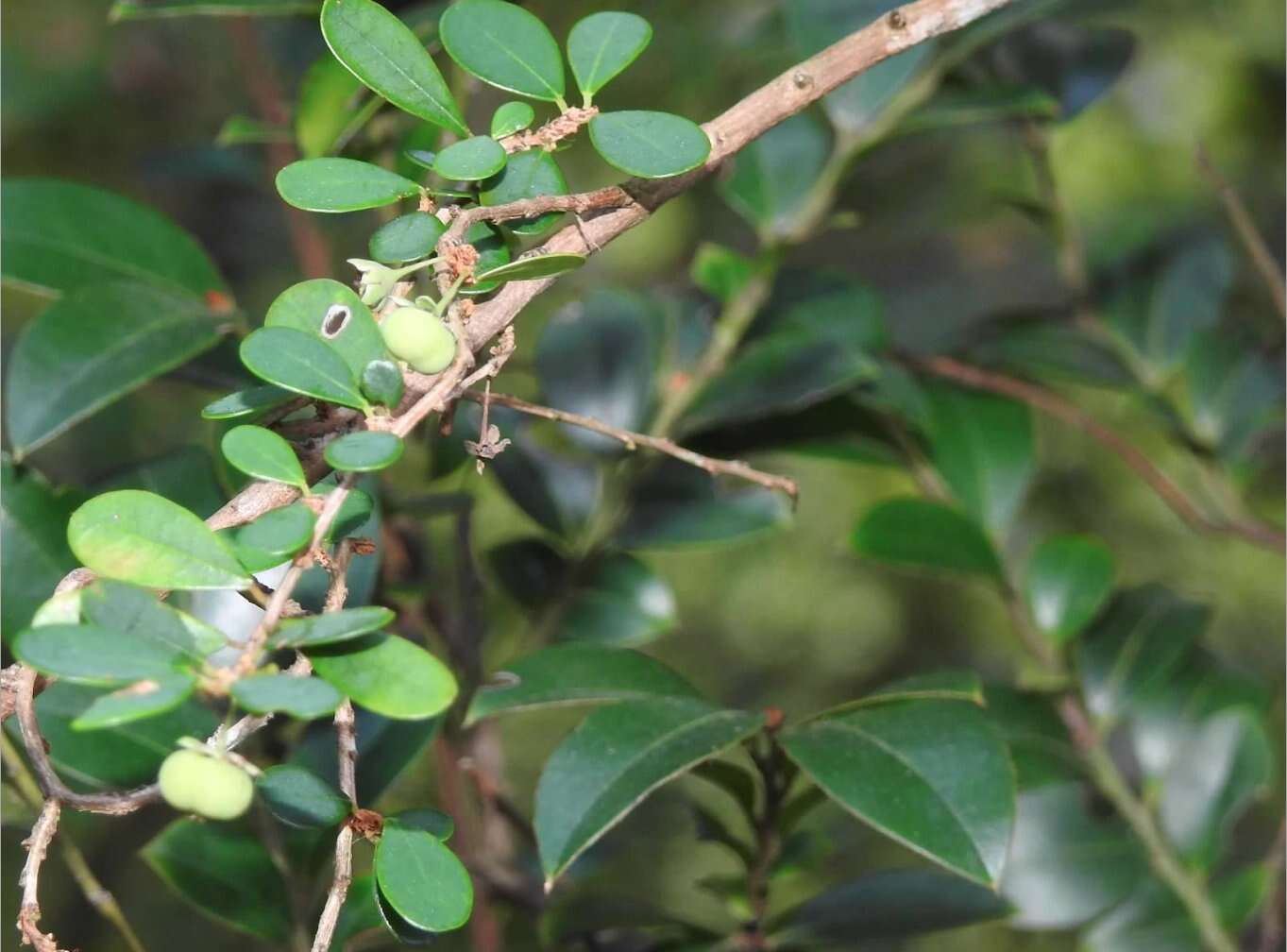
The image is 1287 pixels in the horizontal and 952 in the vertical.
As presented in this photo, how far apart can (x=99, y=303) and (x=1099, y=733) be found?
62cm

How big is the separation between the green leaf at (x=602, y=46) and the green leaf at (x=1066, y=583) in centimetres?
47

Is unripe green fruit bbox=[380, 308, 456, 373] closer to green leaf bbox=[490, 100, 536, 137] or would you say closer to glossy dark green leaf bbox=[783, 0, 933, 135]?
green leaf bbox=[490, 100, 536, 137]

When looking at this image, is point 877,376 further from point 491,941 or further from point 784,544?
point 784,544

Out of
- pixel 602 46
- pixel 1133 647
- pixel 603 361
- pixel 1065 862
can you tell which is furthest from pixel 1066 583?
pixel 602 46

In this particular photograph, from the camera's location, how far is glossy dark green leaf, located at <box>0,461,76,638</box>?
617 mm

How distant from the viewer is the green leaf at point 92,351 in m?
0.64

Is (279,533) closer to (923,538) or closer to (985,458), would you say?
(923,538)

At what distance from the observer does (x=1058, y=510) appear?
1.50 meters

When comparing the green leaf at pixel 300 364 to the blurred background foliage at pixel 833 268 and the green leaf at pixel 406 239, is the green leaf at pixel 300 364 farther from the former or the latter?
the blurred background foliage at pixel 833 268

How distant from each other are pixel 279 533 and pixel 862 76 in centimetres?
62

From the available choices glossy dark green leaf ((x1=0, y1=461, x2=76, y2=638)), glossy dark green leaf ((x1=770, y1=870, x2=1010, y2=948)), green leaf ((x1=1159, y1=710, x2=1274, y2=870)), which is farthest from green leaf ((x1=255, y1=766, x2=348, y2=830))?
green leaf ((x1=1159, y1=710, x2=1274, y2=870))

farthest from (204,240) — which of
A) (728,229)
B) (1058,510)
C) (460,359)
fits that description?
(460,359)

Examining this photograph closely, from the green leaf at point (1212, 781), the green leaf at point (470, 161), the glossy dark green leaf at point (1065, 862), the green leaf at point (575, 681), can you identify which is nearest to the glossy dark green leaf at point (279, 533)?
the green leaf at point (470, 161)

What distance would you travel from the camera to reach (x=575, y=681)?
1.94 feet
